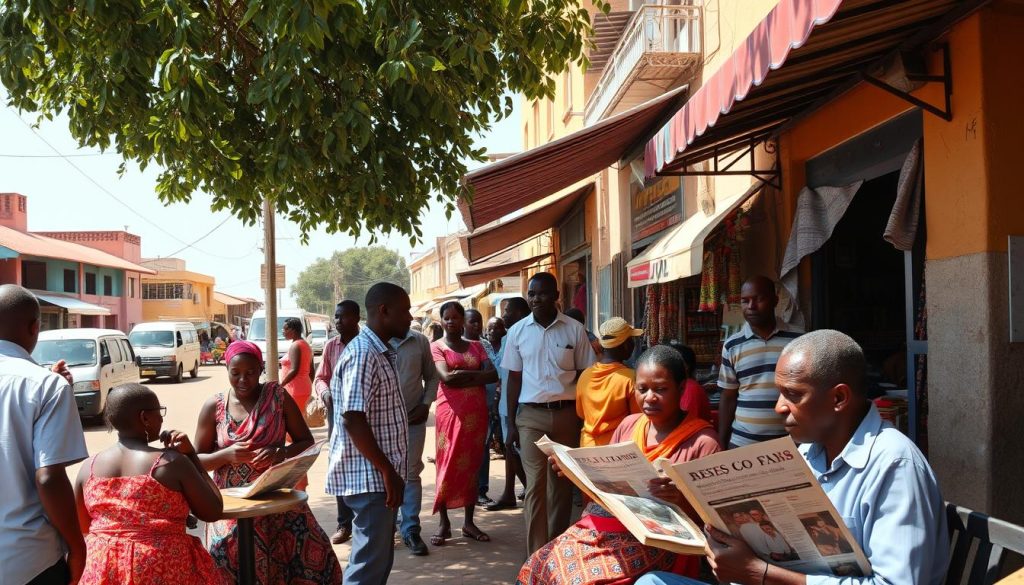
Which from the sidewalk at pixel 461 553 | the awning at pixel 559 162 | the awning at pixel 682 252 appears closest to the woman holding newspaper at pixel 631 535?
the sidewalk at pixel 461 553

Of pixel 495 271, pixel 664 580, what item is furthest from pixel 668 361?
pixel 495 271

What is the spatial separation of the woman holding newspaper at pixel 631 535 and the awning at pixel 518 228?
974 centimetres

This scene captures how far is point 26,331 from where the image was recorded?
117 inches

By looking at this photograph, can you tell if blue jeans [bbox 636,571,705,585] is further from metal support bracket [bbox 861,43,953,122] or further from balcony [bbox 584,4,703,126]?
balcony [bbox 584,4,703,126]

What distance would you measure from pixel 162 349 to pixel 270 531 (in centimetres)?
2240

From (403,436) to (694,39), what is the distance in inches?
225

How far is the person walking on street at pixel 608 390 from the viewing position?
4336 mm

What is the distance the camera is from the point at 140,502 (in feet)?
9.71

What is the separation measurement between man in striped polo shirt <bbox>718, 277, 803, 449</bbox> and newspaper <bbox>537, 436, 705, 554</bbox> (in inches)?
65.8

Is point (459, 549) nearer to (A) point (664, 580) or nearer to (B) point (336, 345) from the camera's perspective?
(B) point (336, 345)

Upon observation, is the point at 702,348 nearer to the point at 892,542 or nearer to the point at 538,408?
the point at 538,408

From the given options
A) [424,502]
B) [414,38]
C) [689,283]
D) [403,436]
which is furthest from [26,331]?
[689,283]

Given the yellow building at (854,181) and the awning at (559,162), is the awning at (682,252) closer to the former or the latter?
the yellow building at (854,181)

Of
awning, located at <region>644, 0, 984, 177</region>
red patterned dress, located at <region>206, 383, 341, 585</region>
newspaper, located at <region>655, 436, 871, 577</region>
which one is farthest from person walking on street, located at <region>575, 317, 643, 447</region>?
newspaper, located at <region>655, 436, 871, 577</region>
